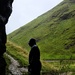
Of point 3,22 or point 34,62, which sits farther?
point 3,22

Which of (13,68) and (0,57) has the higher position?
(0,57)

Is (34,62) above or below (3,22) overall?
below

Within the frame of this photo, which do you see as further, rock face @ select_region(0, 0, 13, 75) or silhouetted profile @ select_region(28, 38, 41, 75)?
rock face @ select_region(0, 0, 13, 75)

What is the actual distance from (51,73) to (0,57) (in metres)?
23.6

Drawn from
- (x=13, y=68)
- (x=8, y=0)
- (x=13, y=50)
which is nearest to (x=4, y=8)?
(x=8, y=0)

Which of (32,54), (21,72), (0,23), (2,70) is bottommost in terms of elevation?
(21,72)

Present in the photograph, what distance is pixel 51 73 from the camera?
150 feet

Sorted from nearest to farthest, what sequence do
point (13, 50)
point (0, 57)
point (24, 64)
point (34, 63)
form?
1. point (34, 63)
2. point (0, 57)
3. point (24, 64)
4. point (13, 50)

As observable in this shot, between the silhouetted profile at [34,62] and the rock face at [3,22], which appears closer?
the silhouetted profile at [34,62]

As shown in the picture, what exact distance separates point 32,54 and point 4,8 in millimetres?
4258

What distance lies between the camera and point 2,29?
22750mm

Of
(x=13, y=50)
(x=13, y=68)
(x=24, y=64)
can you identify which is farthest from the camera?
(x=13, y=50)

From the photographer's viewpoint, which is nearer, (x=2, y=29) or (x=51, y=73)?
(x=2, y=29)

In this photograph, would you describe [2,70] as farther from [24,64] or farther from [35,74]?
[24,64]
